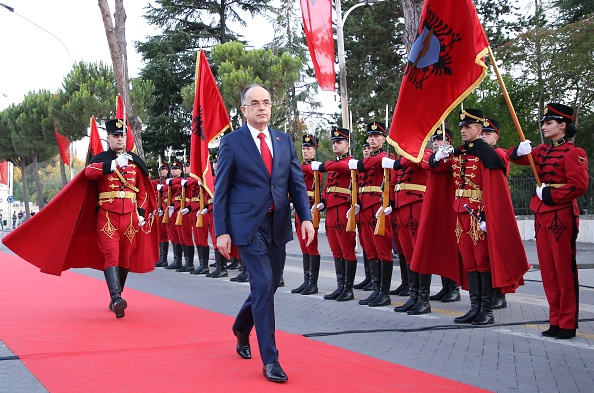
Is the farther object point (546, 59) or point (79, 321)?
point (546, 59)

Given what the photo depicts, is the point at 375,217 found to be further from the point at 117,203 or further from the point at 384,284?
the point at 117,203

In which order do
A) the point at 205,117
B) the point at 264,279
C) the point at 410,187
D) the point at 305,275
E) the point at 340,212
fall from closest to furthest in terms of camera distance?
the point at 264,279
the point at 410,187
the point at 340,212
the point at 305,275
the point at 205,117

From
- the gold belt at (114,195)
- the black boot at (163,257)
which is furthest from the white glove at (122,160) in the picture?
the black boot at (163,257)

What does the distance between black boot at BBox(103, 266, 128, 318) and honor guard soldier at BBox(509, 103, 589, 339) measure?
445cm

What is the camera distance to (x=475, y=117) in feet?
25.9

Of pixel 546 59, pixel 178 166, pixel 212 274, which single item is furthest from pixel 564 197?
pixel 546 59

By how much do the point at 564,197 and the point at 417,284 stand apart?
7.76ft

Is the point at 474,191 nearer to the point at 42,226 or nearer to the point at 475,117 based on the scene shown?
the point at 475,117

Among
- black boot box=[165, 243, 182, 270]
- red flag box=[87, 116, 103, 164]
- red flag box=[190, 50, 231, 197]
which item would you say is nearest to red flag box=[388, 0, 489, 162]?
red flag box=[190, 50, 231, 197]

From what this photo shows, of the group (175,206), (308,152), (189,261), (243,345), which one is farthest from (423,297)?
(175,206)

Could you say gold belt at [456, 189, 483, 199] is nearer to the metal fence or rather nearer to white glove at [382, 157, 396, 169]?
white glove at [382, 157, 396, 169]

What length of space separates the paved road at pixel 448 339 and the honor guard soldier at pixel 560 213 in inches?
12.6

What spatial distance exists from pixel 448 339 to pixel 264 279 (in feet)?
8.06

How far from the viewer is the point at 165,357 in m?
6.14
